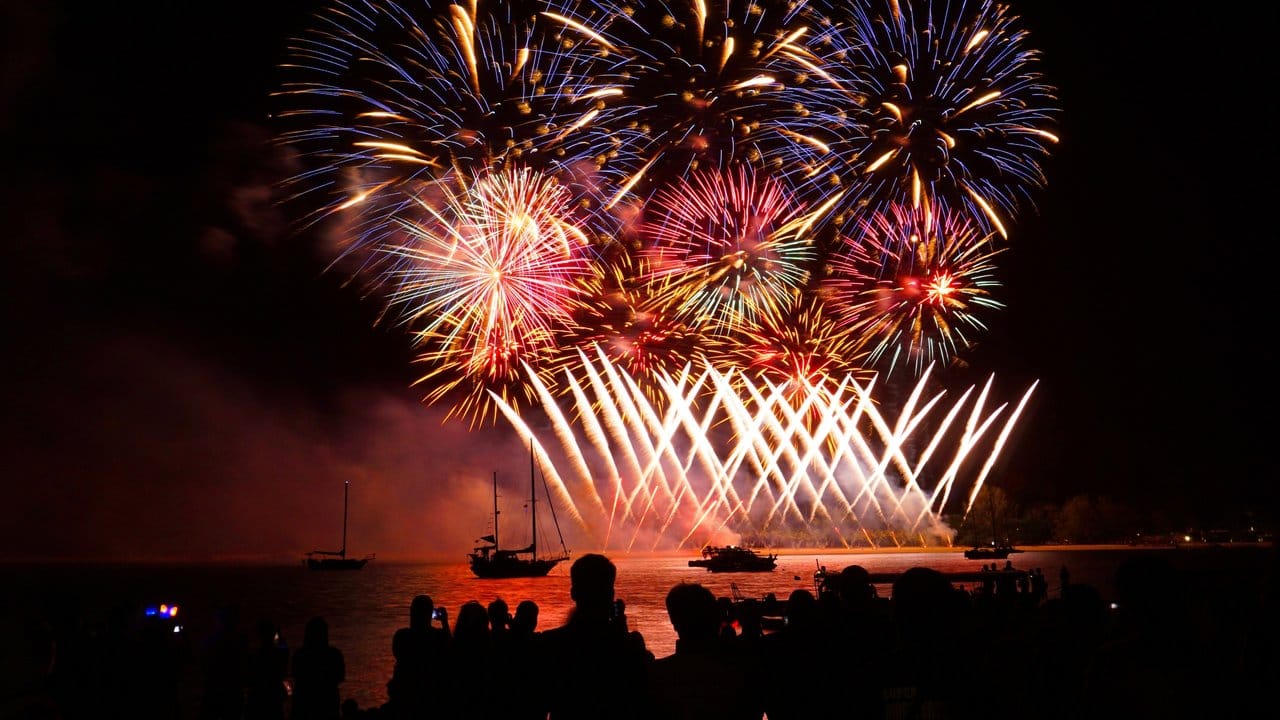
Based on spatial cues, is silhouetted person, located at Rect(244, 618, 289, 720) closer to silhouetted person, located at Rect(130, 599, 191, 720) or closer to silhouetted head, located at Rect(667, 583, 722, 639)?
silhouetted person, located at Rect(130, 599, 191, 720)

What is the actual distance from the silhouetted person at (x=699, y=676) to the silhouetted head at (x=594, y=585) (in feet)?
1.59

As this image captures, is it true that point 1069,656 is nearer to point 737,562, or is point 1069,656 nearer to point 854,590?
point 854,590

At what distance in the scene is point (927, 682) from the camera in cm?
386

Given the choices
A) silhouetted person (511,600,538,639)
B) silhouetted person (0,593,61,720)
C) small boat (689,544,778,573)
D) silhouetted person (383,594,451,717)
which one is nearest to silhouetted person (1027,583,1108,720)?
silhouetted person (511,600,538,639)

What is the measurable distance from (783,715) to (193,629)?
78.8 metres

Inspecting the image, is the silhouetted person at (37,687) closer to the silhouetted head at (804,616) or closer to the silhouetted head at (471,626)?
the silhouetted head at (471,626)

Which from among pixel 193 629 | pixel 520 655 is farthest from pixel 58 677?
pixel 193 629

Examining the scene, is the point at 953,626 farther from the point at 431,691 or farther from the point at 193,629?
the point at 193,629

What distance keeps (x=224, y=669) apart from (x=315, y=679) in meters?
1.68

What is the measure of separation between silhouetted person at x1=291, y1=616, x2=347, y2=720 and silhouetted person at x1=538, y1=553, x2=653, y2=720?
4.15 m

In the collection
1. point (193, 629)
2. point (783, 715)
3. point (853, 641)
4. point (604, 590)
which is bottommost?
point (193, 629)

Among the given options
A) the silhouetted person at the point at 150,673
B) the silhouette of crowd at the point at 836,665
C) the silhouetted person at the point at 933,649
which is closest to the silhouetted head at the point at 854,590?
the silhouette of crowd at the point at 836,665

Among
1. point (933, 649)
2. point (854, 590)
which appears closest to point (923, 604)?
point (933, 649)

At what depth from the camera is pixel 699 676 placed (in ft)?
15.1
